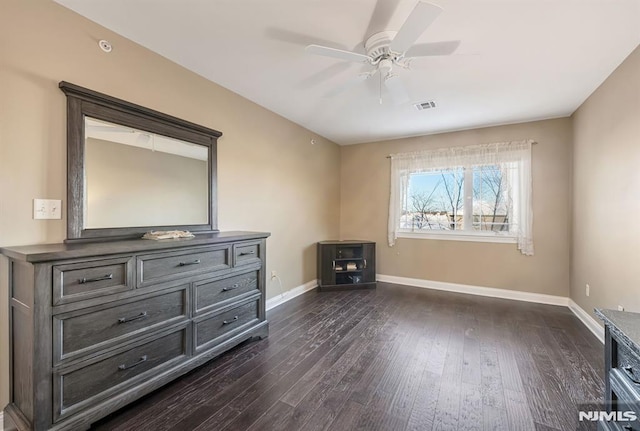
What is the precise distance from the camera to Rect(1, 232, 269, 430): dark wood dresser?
140cm

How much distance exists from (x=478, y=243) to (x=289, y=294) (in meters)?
2.97

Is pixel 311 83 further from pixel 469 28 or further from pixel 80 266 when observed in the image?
pixel 80 266

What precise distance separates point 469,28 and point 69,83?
2722 millimetres

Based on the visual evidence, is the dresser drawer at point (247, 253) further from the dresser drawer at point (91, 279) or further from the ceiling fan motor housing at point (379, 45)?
the ceiling fan motor housing at point (379, 45)

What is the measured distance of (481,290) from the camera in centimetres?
420

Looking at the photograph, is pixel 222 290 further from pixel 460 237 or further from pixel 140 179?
pixel 460 237

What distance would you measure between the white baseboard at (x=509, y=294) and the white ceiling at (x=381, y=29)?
2.46 meters

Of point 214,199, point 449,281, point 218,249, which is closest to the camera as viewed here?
point 218,249

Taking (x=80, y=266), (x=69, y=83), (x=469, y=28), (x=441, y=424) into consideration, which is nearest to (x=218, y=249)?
(x=80, y=266)

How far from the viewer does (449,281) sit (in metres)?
4.43

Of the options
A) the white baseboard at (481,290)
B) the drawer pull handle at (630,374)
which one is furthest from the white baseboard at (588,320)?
the drawer pull handle at (630,374)

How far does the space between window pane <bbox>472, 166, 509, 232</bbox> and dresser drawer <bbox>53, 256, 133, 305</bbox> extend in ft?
14.6

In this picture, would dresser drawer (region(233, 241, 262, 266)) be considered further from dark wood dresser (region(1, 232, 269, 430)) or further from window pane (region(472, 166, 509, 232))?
window pane (region(472, 166, 509, 232))

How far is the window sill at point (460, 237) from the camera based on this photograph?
13.4ft
